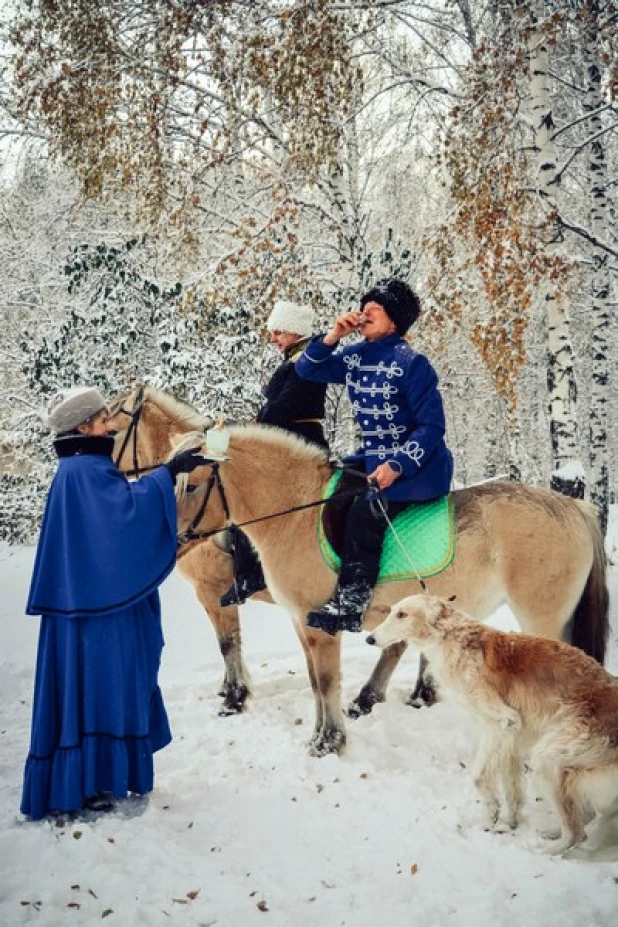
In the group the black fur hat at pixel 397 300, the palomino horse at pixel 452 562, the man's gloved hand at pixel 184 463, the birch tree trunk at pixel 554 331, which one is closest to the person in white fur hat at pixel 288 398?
the palomino horse at pixel 452 562

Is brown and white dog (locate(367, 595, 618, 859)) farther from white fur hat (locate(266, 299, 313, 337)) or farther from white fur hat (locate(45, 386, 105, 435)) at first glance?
white fur hat (locate(266, 299, 313, 337))

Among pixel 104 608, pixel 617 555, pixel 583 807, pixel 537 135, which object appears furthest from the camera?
pixel 617 555

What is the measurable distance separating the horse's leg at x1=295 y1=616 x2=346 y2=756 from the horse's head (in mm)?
1840

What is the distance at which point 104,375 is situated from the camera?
10547 mm

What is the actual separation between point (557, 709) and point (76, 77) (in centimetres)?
873

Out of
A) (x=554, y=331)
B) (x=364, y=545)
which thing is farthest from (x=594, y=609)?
(x=554, y=331)

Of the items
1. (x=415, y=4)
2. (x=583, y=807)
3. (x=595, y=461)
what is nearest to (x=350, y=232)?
(x=415, y=4)

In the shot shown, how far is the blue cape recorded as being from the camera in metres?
3.35

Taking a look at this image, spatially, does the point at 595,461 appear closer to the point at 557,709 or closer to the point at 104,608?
the point at 557,709

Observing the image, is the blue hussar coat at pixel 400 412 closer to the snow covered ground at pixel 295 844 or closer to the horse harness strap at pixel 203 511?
the horse harness strap at pixel 203 511

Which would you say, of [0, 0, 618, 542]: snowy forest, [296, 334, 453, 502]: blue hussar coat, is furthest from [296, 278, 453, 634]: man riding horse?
[0, 0, 618, 542]: snowy forest

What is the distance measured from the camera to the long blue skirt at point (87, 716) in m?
3.28

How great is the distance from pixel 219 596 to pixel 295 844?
250 cm

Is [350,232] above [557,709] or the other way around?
above
